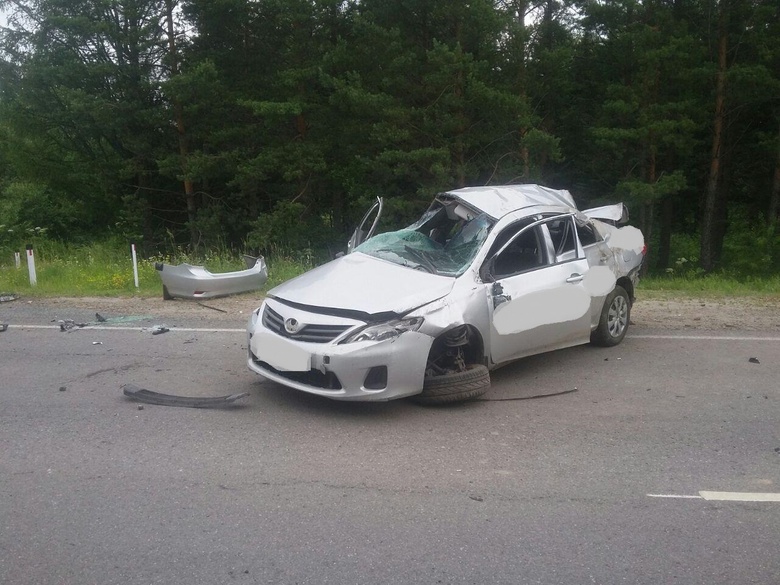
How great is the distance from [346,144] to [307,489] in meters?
21.4

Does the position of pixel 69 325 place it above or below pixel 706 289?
above

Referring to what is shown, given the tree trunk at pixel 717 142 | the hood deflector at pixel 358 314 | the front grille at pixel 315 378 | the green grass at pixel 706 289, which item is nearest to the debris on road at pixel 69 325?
the front grille at pixel 315 378

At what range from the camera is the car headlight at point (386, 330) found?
564cm

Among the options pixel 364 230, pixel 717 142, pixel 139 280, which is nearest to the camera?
Answer: pixel 364 230

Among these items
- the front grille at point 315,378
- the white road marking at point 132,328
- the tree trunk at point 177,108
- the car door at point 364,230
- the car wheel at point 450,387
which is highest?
the tree trunk at point 177,108

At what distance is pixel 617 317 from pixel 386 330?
3.62 m

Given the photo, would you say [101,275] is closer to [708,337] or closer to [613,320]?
[613,320]

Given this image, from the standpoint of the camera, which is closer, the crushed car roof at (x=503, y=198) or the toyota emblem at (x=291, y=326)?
the toyota emblem at (x=291, y=326)

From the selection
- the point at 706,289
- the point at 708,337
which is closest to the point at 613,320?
the point at 708,337

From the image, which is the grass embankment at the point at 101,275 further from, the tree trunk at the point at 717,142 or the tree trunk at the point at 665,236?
the tree trunk at the point at 665,236

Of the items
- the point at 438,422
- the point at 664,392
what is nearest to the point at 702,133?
the point at 664,392

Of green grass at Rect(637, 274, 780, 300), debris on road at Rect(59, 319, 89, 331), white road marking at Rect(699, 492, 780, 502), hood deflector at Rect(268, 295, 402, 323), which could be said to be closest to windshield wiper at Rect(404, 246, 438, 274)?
hood deflector at Rect(268, 295, 402, 323)

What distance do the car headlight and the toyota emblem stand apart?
1.45 feet

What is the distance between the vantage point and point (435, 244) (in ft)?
24.8
